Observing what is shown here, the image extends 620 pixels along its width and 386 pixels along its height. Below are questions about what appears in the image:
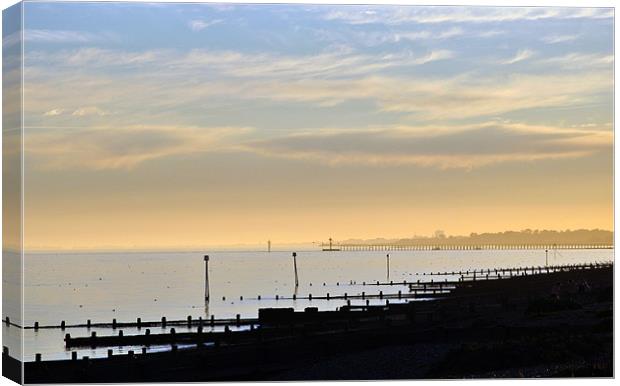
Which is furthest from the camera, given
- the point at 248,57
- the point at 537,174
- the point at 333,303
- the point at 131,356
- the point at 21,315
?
the point at 333,303

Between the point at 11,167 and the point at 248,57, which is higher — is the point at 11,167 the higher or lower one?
the lower one

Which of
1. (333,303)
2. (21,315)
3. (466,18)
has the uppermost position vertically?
(466,18)

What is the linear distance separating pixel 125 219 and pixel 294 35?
15.5ft

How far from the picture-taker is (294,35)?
69.4ft

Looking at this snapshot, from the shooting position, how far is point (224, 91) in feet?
70.0

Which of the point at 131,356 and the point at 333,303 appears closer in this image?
the point at 131,356

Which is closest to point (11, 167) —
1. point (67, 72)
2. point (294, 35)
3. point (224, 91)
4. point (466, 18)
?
point (67, 72)

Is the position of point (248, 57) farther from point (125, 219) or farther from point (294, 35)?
point (125, 219)

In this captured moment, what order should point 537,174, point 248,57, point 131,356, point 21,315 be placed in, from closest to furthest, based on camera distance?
1. point 21,315
2. point 248,57
3. point 537,174
4. point 131,356

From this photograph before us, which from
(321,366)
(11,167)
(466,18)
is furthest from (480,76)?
(11,167)

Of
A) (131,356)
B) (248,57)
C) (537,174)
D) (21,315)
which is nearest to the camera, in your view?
(21,315)

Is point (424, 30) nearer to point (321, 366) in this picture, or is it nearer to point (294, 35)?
point (294, 35)

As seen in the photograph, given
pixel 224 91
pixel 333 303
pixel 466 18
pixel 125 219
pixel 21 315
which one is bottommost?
pixel 333 303

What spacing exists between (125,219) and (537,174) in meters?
7.97
